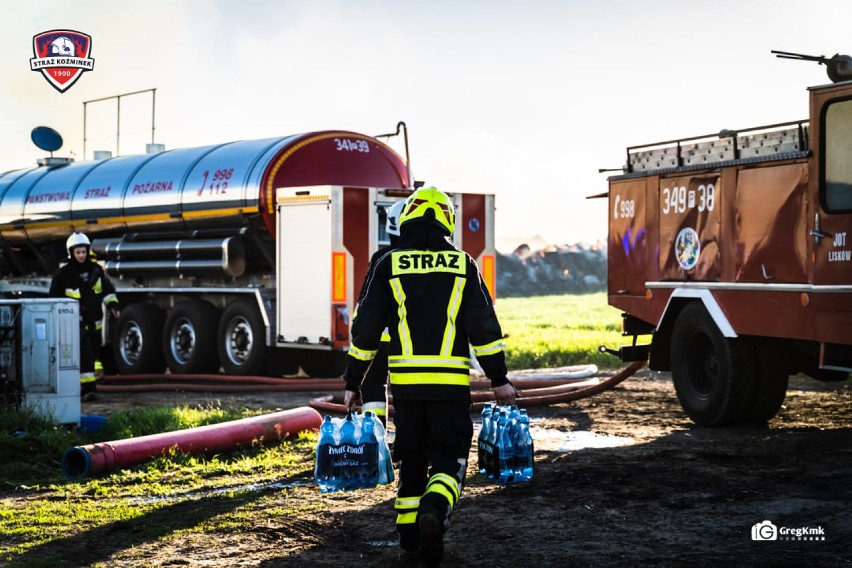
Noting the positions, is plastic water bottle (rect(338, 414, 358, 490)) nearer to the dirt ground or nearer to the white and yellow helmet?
the dirt ground

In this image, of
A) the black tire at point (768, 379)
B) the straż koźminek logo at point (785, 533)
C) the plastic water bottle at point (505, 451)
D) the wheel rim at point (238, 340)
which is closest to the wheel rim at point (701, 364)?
the black tire at point (768, 379)

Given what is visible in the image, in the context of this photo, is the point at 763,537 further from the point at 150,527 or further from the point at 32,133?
the point at 32,133

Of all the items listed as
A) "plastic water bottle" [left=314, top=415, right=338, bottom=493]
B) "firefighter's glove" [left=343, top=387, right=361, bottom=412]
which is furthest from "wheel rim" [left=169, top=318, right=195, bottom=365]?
"firefighter's glove" [left=343, top=387, right=361, bottom=412]

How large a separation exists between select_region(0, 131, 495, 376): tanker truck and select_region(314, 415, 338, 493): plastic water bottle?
321 inches

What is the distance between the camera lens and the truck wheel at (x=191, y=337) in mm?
17078

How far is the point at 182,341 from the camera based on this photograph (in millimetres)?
17562

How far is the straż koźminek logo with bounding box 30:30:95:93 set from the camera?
832 inches

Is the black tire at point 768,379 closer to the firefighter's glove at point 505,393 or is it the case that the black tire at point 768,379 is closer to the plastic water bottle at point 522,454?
the plastic water bottle at point 522,454

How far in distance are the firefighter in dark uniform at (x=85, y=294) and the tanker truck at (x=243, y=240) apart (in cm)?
102

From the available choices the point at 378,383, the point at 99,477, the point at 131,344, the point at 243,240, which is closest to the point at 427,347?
the point at 378,383

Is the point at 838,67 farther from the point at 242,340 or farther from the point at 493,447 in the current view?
the point at 242,340

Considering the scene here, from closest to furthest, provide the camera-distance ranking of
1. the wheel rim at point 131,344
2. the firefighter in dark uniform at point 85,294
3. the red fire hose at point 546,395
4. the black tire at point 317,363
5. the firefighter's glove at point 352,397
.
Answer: the firefighter's glove at point 352,397 < the red fire hose at point 546,395 < the firefighter in dark uniform at point 85,294 < the black tire at point 317,363 < the wheel rim at point 131,344

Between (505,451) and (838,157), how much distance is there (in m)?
4.24

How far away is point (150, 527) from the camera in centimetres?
719
